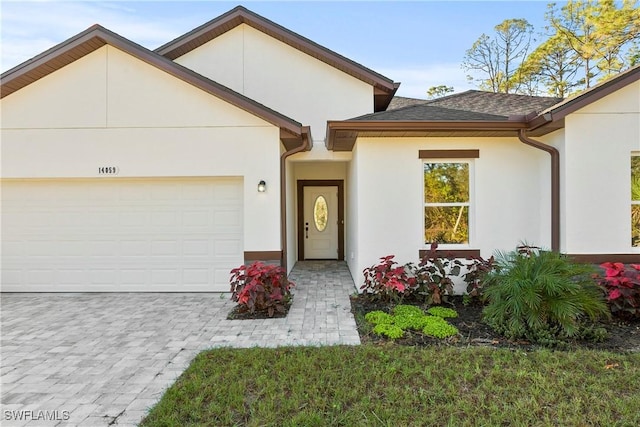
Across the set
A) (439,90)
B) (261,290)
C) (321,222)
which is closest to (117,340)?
(261,290)

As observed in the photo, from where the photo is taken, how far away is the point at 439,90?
27.4 meters

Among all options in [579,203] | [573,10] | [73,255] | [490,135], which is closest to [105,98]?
[73,255]

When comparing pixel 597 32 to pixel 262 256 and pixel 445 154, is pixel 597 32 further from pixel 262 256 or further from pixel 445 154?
pixel 262 256

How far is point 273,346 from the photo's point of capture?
4477 mm

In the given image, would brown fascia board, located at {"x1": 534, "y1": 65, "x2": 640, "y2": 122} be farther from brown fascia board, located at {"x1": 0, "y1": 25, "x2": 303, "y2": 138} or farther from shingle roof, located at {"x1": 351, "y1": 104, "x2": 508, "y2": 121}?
brown fascia board, located at {"x1": 0, "y1": 25, "x2": 303, "y2": 138}

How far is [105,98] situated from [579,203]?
8955 millimetres

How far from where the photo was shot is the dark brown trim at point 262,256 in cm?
700

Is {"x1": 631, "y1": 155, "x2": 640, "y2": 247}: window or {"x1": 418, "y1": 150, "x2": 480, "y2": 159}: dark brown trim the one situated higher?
{"x1": 418, "y1": 150, "x2": 480, "y2": 159}: dark brown trim

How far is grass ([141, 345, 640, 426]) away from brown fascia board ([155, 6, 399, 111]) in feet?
22.4

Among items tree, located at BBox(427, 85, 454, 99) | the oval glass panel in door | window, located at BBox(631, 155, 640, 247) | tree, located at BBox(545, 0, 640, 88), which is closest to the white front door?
the oval glass panel in door

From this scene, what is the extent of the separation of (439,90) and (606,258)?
942 inches

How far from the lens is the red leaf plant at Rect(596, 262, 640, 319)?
5176mm

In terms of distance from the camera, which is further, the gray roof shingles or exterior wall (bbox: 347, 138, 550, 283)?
exterior wall (bbox: 347, 138, 550, 283)

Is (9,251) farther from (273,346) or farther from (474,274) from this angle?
(474,274)
